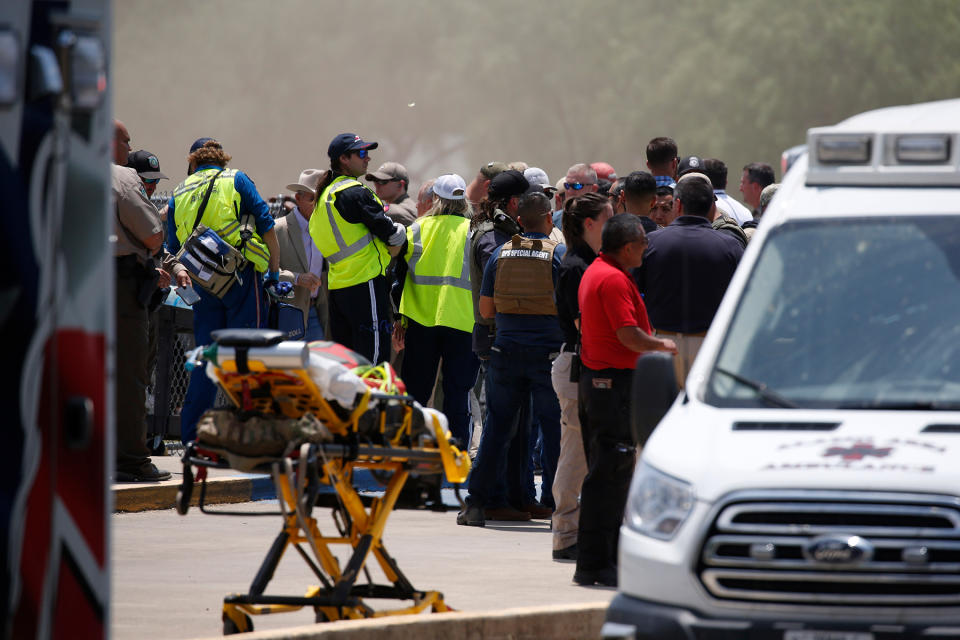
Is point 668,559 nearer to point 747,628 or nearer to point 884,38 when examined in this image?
point 747,628

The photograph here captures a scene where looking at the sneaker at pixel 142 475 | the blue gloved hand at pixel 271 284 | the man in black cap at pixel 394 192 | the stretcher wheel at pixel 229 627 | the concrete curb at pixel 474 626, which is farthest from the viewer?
the man in black cap at pixel 394 192

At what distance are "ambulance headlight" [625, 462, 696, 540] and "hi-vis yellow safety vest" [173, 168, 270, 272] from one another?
7133mm

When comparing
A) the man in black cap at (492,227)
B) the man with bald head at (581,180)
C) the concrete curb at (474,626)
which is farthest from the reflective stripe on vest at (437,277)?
the concrete curb at (474,626)

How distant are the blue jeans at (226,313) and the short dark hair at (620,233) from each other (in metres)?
4.13

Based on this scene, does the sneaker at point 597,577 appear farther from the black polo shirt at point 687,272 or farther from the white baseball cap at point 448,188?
the white baseball cap at point 448,188

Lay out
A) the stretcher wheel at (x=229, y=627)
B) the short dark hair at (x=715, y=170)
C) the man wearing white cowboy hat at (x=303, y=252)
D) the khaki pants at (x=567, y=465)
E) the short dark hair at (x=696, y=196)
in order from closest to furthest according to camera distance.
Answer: the stretcher wheel at (x=229, y=627), the khaki pants at (x=567, y=465), the short dark hair at (x=696, y=196), the short dark hair at (x=715, y=170), the man wearing white cowboy hat at (x=303, y=252)

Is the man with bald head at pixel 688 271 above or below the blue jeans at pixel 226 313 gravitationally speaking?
above

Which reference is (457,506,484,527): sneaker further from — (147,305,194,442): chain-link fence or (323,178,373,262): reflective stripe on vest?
(147,305,194,442): chain-link fence

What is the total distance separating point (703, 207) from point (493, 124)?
4051 centimetres

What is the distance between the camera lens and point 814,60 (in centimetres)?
5353

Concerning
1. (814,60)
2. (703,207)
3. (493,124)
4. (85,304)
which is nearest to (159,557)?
(703,207)

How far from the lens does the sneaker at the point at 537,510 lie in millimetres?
12297

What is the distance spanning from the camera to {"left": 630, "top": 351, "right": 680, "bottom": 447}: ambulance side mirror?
6664 mm

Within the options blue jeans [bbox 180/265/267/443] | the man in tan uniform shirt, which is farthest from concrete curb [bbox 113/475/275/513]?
blue jeans [bbox 180/265/267/443]
